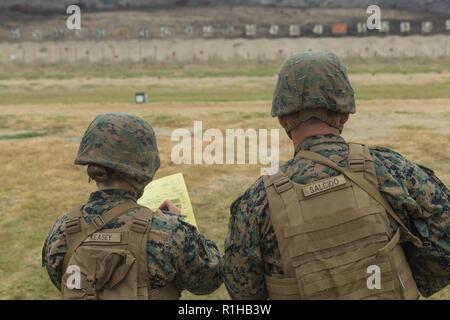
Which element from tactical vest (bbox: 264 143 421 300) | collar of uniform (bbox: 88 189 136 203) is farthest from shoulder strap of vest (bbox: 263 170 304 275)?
collar of uniform (bbox: 88 189 136 203)

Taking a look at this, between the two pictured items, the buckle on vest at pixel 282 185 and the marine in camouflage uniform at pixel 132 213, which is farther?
the marine in camouflage uniform at pixel 132 213

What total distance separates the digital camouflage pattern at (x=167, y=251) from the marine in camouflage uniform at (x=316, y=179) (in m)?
0.14

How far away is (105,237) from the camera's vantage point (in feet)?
9.45

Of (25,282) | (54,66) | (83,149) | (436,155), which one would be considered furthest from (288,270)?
(54,66)

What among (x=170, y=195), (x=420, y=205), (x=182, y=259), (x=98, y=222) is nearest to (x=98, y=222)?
(x=98, y=222)

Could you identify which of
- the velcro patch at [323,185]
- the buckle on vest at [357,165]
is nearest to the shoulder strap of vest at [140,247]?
the velcro patch at [323,185]

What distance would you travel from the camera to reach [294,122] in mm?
2932

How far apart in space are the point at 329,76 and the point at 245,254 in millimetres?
814

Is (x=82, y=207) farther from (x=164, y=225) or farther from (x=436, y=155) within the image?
Result: (x=436, y=155)

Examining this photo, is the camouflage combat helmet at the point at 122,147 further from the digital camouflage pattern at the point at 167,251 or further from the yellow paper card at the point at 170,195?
the yellow paper card at the point at 170,195

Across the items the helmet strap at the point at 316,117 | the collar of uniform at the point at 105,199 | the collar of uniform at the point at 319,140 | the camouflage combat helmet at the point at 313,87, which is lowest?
the collar of uniform at the point at 105,199

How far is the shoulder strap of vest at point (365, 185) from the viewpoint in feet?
9.09

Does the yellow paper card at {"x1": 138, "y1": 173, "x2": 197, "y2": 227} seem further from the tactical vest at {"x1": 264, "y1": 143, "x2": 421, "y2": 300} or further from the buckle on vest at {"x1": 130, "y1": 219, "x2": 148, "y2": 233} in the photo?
the tactical vest at {"x1": 264, "y1": 143, "x2": 421, "y2": 300}

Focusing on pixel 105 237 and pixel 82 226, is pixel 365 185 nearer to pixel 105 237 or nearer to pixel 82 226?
pixel 105 237
